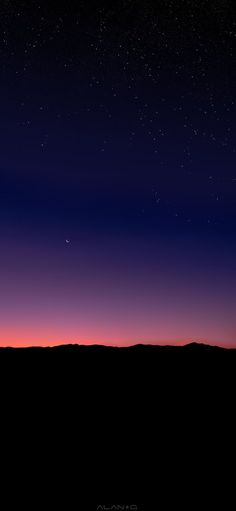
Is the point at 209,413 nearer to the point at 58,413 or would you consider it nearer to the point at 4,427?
the point at 58,413

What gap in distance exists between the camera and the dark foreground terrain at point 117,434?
24.0 ft

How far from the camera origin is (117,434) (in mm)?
10234

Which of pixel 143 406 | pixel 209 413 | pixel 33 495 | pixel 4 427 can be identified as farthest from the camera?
pixel 143 406

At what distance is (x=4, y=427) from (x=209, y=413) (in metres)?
5.76

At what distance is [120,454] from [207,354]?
14.7 m

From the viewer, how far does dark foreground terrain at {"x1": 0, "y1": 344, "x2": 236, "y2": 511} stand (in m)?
7.32

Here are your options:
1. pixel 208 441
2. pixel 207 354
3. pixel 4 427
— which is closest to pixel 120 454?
pixel 208 441

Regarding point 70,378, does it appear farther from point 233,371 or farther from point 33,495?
point 33,495

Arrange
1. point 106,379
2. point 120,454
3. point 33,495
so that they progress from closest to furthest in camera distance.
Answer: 1. point 33,495
2. point 120,454
3. point 106,379

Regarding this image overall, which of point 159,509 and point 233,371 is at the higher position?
point 233,371

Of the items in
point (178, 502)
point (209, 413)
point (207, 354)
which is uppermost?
point (207, 354)

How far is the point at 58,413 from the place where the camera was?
1199cm

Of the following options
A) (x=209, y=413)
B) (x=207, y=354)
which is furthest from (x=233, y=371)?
(x=209, y=413)

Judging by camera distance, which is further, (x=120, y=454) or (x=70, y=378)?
(x=70, y=378)
